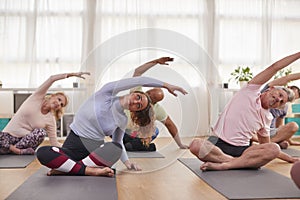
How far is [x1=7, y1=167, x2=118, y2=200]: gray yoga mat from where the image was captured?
1901mm

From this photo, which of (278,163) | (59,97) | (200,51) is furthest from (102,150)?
(278,163)

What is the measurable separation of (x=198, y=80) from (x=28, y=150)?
153 cm

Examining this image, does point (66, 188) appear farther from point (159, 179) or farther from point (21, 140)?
point (21, 140)

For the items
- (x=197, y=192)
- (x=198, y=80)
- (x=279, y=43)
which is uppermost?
(x=279, y=43)

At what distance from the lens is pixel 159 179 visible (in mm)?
2404

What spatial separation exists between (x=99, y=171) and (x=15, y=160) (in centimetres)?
95

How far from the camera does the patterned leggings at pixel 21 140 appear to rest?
10.8 ft

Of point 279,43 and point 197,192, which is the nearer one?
point 197,192

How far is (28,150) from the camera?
3328 mm

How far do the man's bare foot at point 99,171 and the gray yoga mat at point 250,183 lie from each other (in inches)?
19.1

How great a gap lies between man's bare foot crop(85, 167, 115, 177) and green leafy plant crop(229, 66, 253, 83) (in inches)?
123

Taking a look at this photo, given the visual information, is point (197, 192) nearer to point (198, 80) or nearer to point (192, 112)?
point (192, 112)

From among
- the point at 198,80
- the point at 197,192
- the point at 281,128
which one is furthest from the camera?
the point at 281,128

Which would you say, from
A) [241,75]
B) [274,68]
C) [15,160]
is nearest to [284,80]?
[274,68]
